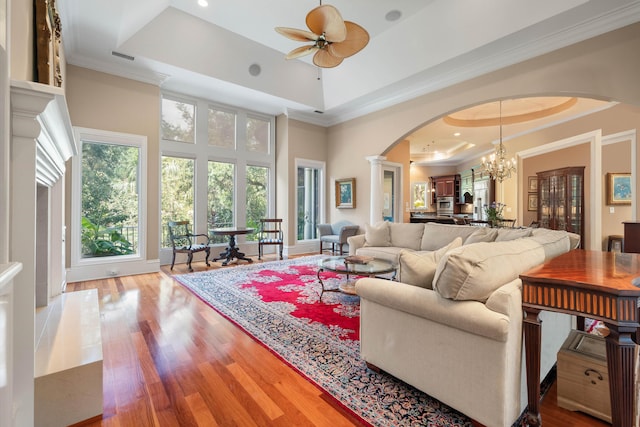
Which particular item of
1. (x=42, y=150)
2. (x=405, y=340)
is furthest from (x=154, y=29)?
(x=405, y=340)

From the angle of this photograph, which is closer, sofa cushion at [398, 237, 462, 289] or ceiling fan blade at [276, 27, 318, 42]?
sofa cushion at [398, 237, 462, 289]

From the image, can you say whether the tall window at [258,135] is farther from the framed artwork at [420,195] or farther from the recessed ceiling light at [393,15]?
the framed artwork at [420,195]

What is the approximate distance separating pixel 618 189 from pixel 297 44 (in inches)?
274

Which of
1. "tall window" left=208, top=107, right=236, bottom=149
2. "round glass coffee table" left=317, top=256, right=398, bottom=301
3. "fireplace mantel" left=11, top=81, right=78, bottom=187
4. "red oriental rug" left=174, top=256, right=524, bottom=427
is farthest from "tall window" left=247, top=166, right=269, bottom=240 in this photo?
"fireplace mantel" left=11, top=81, right=78, bottom=187

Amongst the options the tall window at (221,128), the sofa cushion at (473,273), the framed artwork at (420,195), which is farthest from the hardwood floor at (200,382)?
the framed artwork at (420,195)

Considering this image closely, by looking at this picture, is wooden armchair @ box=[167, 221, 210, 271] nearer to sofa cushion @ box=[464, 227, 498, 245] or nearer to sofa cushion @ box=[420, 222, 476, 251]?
sofa cushion @ box=[420, 222, 476, 251]

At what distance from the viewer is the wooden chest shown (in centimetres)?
156

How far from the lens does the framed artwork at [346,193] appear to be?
22.5ft

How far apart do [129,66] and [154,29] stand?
793 millimetres

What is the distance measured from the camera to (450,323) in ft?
4.88

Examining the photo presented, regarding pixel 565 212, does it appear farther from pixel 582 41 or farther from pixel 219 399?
pixel 219 399

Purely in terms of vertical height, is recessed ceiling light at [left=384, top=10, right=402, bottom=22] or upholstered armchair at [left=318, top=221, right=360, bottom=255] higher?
recessed ceiling light at [left=384, top=10, right=402, bottom=22]

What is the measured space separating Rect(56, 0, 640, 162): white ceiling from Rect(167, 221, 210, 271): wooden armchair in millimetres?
2617

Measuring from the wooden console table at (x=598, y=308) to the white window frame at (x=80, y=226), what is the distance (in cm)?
534
